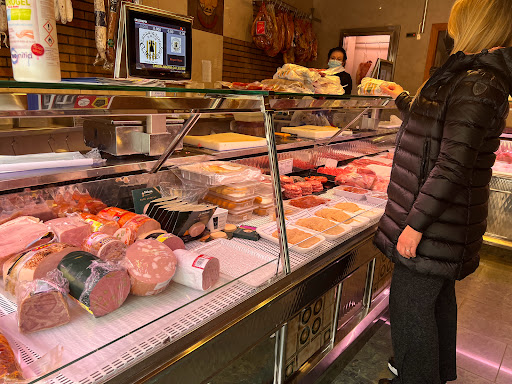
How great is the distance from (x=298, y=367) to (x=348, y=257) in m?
0.63

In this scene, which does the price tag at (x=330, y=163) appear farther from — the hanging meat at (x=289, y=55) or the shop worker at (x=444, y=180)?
the hanging meat at (x=289, y=55)

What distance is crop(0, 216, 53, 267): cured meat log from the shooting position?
1.29 meters

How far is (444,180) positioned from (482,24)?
2.18 feet

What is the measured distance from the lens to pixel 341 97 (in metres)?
2.10

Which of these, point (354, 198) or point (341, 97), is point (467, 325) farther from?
point (341, 97)

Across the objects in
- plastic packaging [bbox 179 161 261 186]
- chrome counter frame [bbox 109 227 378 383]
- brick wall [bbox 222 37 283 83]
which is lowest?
chrome counter frame [bbox 109 227 378 383]

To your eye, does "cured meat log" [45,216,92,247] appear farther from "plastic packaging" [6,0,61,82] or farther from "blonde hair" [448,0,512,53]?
"blonde hair" [448,0,512,53]

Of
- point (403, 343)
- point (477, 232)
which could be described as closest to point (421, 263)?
point (477, 232)

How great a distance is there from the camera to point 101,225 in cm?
150

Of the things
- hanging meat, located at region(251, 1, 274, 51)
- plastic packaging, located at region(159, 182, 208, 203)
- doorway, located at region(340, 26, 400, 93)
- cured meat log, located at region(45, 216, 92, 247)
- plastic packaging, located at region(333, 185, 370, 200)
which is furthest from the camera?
doorway, located at region(340, 26, 400, 93)

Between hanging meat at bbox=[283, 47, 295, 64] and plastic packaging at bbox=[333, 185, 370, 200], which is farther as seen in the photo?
hanging meat at bbox=[283, 47, 295, 64]

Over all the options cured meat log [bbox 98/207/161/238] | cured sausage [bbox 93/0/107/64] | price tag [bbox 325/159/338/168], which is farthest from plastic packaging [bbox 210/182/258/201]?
cured sausage [bbox 93/0/107/64]

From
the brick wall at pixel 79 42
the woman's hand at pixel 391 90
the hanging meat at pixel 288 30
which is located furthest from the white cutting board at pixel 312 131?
the hanging meat at pixel 288 30

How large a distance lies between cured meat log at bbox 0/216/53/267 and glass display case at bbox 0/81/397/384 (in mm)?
128
